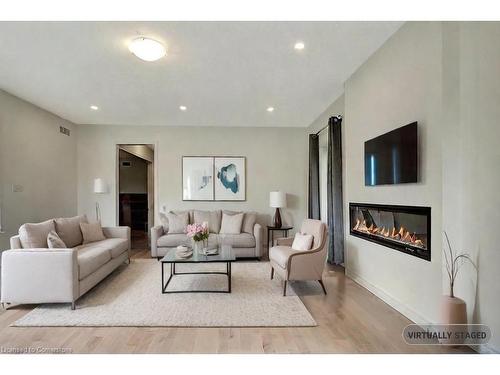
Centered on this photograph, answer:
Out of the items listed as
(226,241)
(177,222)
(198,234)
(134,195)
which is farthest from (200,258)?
(134,195)

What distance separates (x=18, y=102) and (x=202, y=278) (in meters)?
4.10

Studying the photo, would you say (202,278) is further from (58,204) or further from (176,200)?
(58,204)

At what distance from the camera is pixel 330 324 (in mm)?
2525

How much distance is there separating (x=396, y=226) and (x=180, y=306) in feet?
7.94

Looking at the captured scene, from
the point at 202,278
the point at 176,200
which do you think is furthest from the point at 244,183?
the point at 202,278

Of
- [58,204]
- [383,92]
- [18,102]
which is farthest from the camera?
[58,204]

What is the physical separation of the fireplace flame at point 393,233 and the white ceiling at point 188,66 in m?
1.97

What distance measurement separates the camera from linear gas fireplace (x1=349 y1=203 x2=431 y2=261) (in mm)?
2400

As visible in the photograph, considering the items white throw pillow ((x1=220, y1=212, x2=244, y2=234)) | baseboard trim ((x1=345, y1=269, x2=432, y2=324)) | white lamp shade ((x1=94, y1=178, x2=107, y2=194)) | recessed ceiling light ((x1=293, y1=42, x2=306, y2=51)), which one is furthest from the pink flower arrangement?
white lamp shade ((x1=94, y1=178, x2=107, y2=194))

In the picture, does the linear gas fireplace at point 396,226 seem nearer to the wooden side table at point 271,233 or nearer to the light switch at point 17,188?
the wooden side table at point 271,233

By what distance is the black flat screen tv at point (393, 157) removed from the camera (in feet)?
8.08

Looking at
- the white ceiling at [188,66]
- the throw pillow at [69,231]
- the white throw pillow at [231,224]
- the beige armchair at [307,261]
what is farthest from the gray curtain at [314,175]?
the throw pillow at [69,231]

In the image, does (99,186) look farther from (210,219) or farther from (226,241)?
(226,241)
